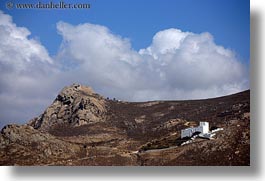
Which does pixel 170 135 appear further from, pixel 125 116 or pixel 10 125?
pixel 10 125

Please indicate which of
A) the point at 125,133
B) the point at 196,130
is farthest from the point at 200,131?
the point at 125,133

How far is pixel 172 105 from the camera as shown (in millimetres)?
12438

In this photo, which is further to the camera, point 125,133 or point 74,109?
point 74,109

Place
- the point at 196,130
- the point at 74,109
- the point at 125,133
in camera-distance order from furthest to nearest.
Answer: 1. the point at 74,109
2. the point at 125,133
3. the point at 196,130

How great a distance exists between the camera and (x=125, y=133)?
505 inches

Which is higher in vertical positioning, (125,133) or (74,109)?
(74,109)

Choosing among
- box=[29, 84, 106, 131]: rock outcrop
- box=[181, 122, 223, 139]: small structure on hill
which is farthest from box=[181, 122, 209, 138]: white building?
box=[29, 84, 106, 131]: rock outcrop

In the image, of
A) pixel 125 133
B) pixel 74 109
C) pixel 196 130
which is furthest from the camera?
pixel 74 109

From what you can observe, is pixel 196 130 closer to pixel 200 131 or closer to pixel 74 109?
pixel 200 131

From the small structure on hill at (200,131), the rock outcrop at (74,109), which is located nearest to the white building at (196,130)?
the small structure on hill at (200,131)

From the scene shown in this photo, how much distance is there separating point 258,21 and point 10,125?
5.42 meters

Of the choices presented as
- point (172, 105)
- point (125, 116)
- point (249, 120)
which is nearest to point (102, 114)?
point (125, 116)

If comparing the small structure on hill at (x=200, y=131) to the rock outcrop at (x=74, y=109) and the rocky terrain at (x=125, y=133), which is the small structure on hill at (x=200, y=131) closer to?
the rocky terrain at (x=125, y=133)

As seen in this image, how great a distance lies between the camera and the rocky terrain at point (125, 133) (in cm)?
1152
